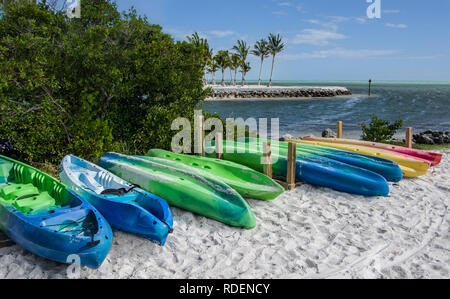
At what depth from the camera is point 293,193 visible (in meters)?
6.61

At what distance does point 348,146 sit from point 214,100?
166 ft

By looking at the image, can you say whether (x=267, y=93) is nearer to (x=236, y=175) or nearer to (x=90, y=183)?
(x=236, y=175)

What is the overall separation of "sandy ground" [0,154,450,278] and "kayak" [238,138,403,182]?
1138mm

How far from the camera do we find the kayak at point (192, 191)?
5.07 m

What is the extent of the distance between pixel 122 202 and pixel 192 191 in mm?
1170

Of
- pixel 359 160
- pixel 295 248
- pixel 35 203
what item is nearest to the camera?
pixel 295 248

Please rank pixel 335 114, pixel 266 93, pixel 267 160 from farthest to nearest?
pixel 266 93
pixel 335 114
pixel 267 160

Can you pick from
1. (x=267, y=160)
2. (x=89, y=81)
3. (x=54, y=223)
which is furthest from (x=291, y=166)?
(x=89, y=81)

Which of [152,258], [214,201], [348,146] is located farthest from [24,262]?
[348,146]

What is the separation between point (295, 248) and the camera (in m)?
4.54

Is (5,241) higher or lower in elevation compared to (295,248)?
higher

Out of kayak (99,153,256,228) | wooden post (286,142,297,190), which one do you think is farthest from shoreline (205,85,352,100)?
kayak (99,153,256,228)

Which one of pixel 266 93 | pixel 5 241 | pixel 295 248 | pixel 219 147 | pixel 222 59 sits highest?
pixel 222 59
